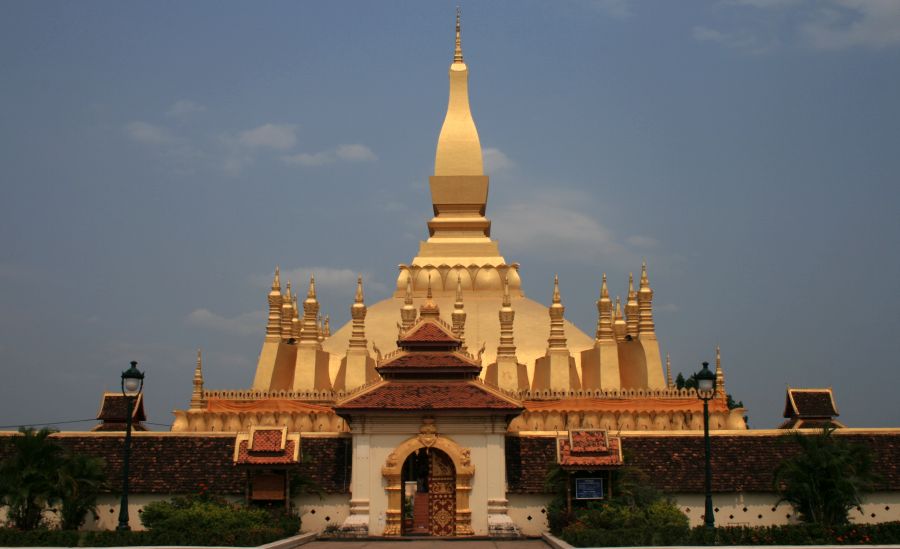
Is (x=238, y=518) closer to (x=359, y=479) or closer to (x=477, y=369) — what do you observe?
(x=359, y=479)

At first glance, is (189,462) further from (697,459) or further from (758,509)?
(758,509)

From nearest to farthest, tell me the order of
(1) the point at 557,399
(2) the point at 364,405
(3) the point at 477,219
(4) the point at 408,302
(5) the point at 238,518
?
(5) the point at 238,518 < (2) the point at 364,405 < (1) the point at 557,399 < (4) the point at 408,302 < (3) the point at 477,219

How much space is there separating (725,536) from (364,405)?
932 cm

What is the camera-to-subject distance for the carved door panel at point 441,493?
98.7 ft

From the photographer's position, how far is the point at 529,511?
99.8 ft

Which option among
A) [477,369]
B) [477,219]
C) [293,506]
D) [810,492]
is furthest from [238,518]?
[477,219]

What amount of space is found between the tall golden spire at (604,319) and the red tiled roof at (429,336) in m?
10.5

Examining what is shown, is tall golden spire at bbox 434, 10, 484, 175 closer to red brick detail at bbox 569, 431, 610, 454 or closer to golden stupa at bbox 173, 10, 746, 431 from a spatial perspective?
golden stupa at bbox 173, 10, 746, 431

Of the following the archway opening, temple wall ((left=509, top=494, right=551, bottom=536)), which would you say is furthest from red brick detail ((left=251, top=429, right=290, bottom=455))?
temple wall ((left=509, top=494, right=551, bottom=536))

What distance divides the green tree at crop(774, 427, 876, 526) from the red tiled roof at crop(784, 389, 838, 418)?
15377 millimetres

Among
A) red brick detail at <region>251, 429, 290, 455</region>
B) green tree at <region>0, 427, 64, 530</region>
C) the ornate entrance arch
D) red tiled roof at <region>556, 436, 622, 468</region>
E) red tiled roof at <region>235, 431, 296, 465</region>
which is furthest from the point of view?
the ornate entrance arch

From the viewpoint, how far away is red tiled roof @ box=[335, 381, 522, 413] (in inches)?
1177

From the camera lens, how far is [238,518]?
28.0 meters

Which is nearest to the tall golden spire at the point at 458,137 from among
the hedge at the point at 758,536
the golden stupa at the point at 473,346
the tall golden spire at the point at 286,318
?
the golden stupa at the point at 473,346
